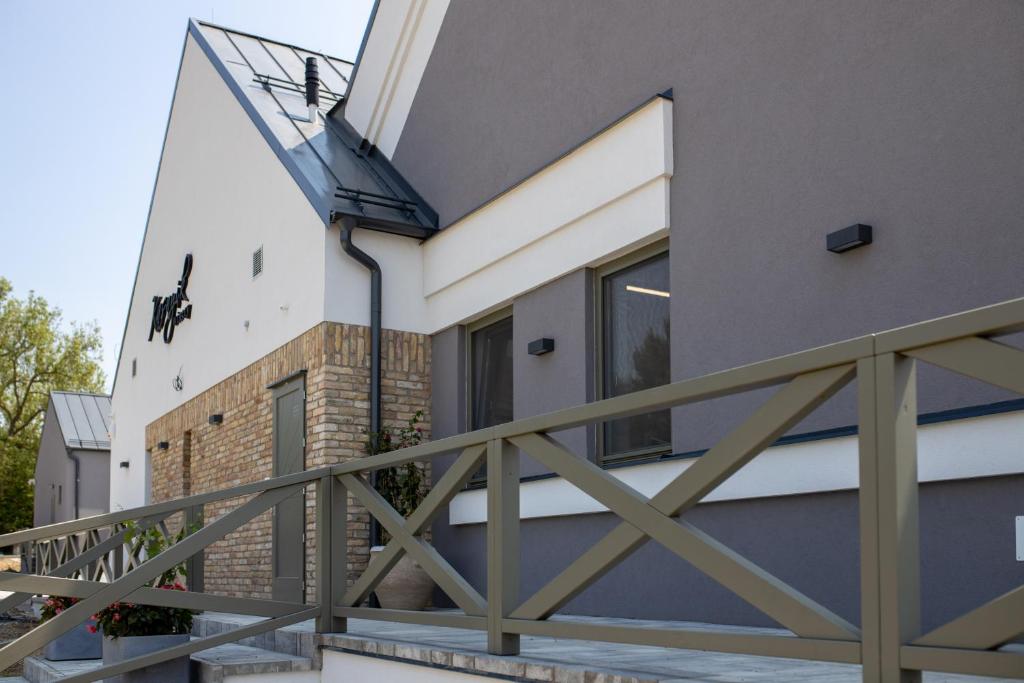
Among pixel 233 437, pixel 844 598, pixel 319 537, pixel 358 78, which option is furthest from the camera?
pixel 233 437

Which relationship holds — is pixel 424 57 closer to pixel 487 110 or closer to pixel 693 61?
pixel 487 110

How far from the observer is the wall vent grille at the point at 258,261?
10.6 metres

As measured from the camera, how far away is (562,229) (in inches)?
297

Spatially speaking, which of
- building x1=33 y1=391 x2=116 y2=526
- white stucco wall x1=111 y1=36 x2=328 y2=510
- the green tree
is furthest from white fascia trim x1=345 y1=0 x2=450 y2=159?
the green tree

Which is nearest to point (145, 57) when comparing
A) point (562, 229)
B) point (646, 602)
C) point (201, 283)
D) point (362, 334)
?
point (201, 283)

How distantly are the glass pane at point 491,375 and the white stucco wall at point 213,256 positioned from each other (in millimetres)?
1386

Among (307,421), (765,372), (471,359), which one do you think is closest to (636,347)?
(471,359)

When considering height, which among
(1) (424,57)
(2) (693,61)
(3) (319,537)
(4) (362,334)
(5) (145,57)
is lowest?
(3) (319,537)

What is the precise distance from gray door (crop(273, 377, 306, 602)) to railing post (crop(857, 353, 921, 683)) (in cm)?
702

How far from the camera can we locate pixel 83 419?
2830 cm

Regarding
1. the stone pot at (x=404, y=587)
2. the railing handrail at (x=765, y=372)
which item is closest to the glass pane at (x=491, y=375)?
the stone pot at (x=404, y=587)

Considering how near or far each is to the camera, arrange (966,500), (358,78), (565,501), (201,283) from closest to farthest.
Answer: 1. (966,500)
2. (565,501)
3. (358,78)
4. (201,283)

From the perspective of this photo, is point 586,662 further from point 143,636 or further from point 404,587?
point 404,587

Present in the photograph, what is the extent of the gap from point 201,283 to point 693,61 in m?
8.18
